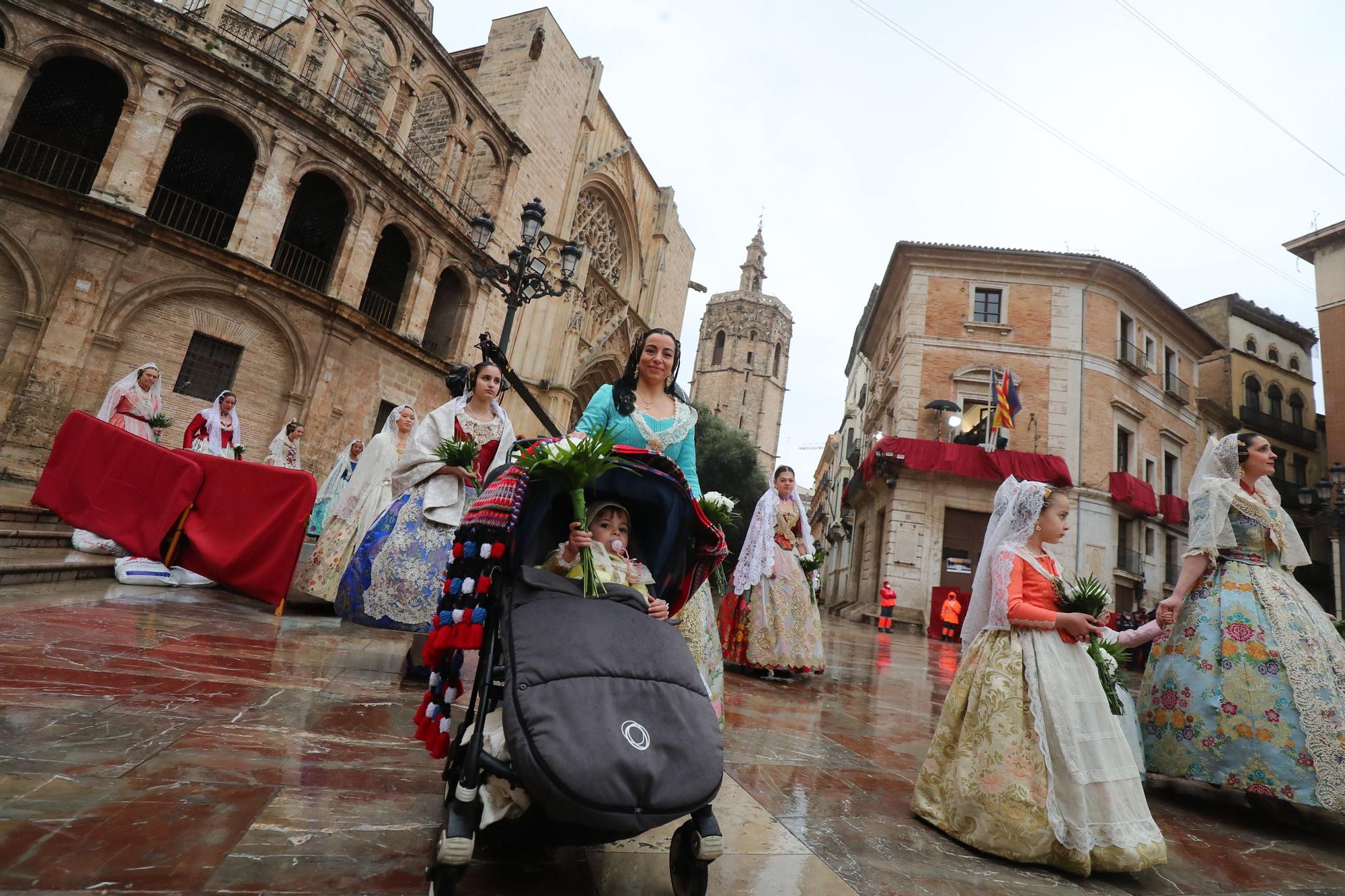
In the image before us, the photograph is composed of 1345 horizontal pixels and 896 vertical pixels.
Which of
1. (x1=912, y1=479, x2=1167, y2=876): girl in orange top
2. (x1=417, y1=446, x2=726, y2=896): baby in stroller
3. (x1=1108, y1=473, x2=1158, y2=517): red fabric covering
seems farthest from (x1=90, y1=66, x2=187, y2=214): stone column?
(x1=1108, y1=473, x2=1158, y2=517): red fabric covering

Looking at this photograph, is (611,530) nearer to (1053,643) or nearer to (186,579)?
(1053,643)

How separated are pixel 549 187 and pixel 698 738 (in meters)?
22.6

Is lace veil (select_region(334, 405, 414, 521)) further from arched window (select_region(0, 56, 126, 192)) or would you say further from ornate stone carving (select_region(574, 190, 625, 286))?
ornate stone carving (select_region(574, 190, 625, 286))

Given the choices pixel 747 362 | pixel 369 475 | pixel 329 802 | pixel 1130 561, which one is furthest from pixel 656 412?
pixel 747 362

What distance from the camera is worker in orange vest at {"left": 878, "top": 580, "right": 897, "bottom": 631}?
1680cm

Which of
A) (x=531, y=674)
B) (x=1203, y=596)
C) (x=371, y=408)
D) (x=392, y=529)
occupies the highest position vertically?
(x=371, y=408)

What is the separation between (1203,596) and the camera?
3574 mm

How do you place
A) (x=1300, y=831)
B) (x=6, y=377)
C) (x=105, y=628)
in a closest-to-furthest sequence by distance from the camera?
(x=1300, y=831) < (x=105, y=628) < (x=6, y=377)

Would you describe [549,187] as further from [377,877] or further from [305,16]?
[377,877]

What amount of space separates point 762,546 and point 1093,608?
3814mm

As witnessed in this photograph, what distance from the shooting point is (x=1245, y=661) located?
10.8 ft

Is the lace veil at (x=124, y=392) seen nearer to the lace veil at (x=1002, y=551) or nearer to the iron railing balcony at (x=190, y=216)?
the iron railing balcony at (x=190, y=216)

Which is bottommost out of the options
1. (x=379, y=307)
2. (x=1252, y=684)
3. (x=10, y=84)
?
(x=1252, y=684)

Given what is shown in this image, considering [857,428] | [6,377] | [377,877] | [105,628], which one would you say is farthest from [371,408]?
[857,428]
